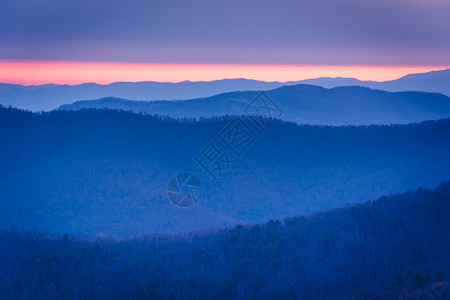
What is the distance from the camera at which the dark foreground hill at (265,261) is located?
128ft

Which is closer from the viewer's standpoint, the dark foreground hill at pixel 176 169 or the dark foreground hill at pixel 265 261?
the dark foreground hill at pixel 265 261

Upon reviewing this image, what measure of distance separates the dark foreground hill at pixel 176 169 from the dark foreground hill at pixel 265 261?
25.6 meters

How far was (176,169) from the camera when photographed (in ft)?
342

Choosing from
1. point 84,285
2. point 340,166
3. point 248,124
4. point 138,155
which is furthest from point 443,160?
point 84,285

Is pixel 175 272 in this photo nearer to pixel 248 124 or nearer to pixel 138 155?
pixel 138 155

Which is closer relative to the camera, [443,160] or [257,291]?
[257,291]

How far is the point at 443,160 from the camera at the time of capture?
91250 mm

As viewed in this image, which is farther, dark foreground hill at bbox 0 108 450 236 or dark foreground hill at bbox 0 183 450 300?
dark foreground hill at bbox 0 108 450 236

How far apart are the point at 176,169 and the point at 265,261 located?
6149cm

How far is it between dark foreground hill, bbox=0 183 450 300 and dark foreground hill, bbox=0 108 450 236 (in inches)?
1007

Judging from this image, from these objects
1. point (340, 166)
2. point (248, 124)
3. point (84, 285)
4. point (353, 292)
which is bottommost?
point (84, 285)

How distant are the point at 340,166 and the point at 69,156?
58.8 meters

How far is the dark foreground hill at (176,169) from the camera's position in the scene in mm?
83812

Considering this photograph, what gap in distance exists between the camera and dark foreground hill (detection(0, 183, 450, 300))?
1535 inches
